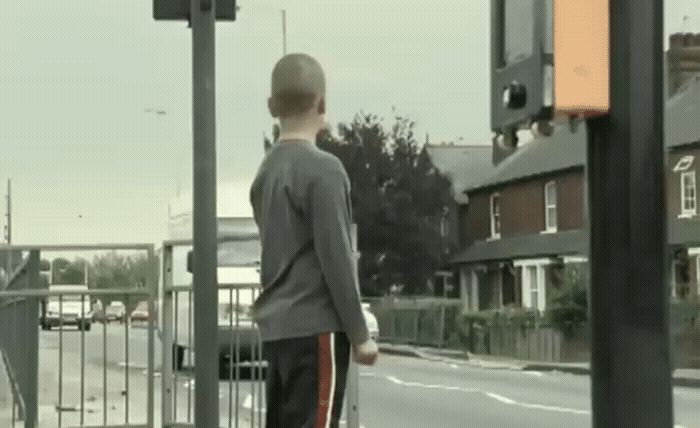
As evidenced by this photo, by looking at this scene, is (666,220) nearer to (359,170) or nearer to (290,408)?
(290,408)

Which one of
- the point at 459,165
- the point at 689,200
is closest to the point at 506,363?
the point at 689,200

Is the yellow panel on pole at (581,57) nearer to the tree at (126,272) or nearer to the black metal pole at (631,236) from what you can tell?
the black metal pole at (631,236)

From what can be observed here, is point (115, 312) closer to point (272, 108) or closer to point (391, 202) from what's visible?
point (272, 108)

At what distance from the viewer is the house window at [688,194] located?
181 feet

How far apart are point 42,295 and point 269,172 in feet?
15.4

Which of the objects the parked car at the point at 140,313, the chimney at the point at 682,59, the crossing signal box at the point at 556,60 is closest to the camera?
the crossing signal box at the point at 556,60

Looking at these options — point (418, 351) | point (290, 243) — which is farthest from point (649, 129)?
point (418, 351)

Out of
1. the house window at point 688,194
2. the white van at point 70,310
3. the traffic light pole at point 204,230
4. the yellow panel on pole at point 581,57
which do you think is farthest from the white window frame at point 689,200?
the yellow panel on pole at point 581,57

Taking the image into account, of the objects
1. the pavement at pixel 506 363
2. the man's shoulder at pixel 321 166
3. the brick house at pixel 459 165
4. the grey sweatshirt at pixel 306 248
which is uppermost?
the brick house at pixel 459 165

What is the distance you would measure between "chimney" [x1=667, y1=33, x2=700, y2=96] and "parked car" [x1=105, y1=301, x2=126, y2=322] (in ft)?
175

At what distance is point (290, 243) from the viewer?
4863mm

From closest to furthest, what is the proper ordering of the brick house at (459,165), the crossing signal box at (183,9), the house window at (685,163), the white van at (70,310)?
the crossing signal box at (183,9) → the white van at (70,310) → the house window at (685,163) → the brick house at (459,165)

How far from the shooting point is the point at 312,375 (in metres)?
4.79

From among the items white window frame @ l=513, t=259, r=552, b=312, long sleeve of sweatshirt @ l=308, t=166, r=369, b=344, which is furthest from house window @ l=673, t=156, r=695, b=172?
long sleeve of sweatshirt @ l=308, t=166, r=369, b=344
